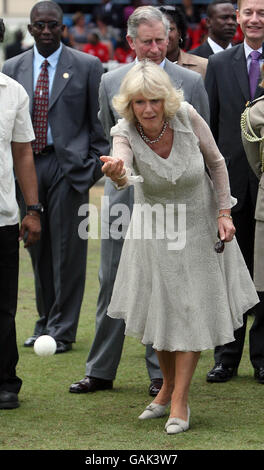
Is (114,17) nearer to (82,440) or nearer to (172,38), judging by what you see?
(172,38)

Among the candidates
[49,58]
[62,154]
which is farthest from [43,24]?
[62,154]

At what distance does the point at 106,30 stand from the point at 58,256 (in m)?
16.7

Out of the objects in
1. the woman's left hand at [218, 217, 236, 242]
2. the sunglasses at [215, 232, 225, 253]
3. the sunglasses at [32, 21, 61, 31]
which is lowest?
the sunglasses at [215, 232, 225, 253]

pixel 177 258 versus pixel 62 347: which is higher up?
pixel 177 258

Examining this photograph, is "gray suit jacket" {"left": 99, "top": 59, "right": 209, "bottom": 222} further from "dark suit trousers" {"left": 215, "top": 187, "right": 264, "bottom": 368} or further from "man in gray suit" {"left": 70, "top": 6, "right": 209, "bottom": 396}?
"dark suit trousers" {"left": 215, "top": 187, "right": 264, "bottom": 368}

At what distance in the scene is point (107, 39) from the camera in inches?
951

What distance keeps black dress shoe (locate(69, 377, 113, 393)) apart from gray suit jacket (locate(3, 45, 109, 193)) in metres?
1.89

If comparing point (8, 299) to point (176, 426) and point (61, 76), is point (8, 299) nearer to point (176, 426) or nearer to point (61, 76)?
point (176, 426)

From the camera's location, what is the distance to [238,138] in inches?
290

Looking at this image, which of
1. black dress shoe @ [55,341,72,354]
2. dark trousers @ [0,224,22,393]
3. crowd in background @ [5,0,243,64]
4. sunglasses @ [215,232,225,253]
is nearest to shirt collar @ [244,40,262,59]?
sunglasses @ [215,232,225,253]

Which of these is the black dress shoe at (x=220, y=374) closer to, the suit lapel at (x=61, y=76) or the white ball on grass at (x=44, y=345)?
the white ball on grass at (x=44, y=345)

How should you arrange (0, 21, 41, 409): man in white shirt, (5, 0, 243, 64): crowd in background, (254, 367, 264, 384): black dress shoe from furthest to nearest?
(5, 0, 243, 64): crowd in background → (254, 367, 264, 384): black dress shoe → (0, 21, 41, 409): man in white shirt

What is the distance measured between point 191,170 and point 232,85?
5.45ft

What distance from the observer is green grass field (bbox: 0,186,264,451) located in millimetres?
5742
